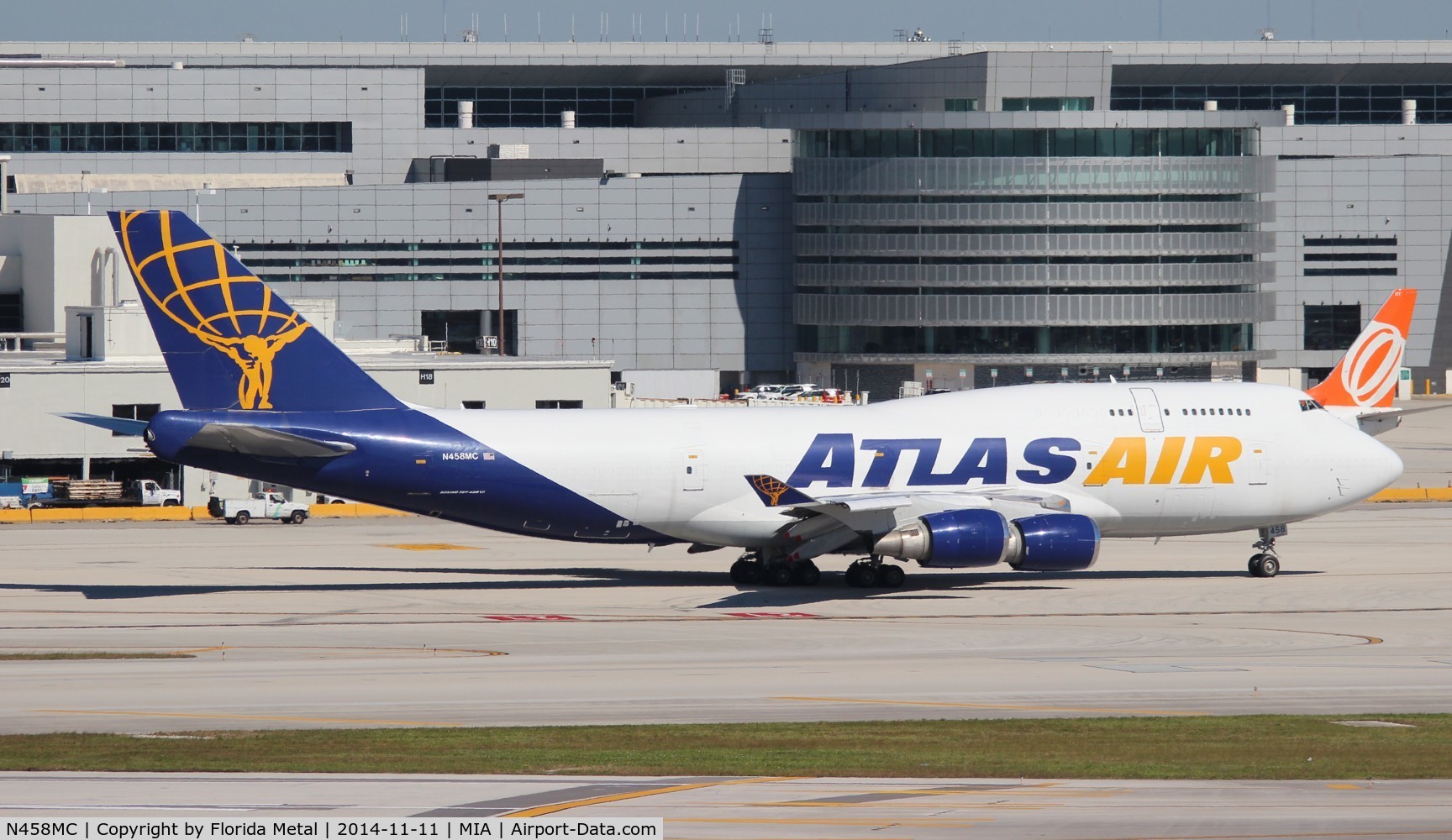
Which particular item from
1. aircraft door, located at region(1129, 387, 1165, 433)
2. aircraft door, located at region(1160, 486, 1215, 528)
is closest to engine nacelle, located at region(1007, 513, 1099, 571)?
aircraft door, located at region(1160, 486, 1215, 528)

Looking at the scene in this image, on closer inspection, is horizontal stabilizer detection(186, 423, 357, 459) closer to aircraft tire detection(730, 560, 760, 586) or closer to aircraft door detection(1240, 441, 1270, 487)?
aircraft tire detection(730, 560, 760, 586)

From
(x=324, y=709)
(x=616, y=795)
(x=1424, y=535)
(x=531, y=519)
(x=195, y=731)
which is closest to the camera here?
(x=616, y=795)

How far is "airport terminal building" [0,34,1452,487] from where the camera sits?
473 ft

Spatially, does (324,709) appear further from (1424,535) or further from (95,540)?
(1424,535)

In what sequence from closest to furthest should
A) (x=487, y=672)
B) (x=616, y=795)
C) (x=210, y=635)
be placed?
(x=616, y=795)
(x=487, y=672)
(x=210, y=635)

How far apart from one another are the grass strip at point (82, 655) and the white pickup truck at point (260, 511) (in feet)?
108

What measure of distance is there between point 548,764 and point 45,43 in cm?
19325

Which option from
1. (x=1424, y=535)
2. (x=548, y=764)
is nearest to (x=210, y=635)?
(x=548, y=764)

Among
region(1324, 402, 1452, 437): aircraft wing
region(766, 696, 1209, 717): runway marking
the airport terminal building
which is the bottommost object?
region(766, 696, 1209, 717): runway marking

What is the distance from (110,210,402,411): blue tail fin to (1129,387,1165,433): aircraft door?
2046cm

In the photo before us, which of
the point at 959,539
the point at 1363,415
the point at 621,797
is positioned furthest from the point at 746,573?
the point at 621,797

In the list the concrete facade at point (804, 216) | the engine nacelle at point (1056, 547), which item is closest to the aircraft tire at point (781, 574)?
the engine nacelle at point (1056, 547)

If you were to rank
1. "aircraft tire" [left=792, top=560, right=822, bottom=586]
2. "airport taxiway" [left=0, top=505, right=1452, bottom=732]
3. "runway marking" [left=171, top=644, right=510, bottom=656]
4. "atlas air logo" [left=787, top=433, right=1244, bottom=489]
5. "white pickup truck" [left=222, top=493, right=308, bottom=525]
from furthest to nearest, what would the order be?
"white pickup truck" [left=222, top=493, right=308, bottom=525] → "aircraft tire" [left=792, top=560, right=822, bottom=586] → "atlas air logo" [left=787, top=433, right=1244, bottom=489] → "runway marking" [left=171, top=644, right=510, bottom=656] → "airport taxiway" [left=0, top=505, right=1452, bottom=732]

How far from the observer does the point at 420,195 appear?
152m
